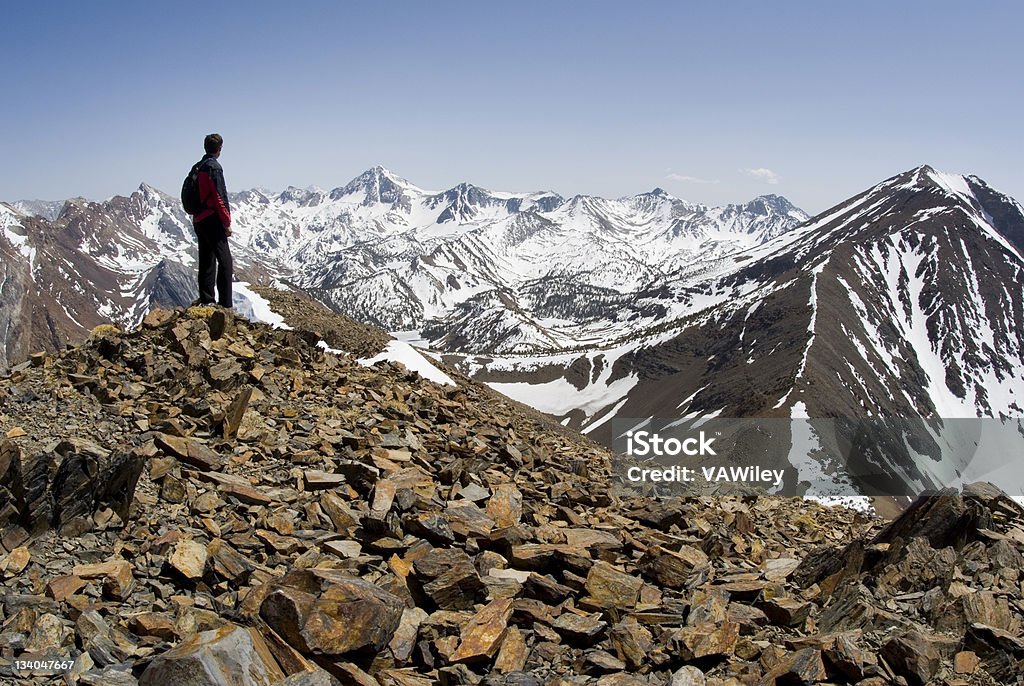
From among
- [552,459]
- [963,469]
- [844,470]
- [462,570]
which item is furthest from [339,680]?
[963,469]

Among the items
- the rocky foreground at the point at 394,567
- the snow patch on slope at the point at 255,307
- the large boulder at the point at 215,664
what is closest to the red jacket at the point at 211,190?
the rocky foreground at the point at 394,567

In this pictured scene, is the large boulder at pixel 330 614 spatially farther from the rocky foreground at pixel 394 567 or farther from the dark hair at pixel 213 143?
the dark hair at pixel 213 143

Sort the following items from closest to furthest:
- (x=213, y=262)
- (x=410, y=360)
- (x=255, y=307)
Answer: (x=213, y=262), (x=410, y=360), (x=255, y=307)

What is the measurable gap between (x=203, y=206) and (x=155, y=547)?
13.0 meters

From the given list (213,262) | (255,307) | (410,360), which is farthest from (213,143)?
(255,307)

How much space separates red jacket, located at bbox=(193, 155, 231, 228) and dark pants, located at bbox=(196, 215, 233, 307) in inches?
7.7

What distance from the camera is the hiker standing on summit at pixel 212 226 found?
18.4 metres

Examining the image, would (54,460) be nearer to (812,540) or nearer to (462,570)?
(462,570)

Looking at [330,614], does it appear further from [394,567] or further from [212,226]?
[212,226]

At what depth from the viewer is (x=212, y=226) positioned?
1928 cm

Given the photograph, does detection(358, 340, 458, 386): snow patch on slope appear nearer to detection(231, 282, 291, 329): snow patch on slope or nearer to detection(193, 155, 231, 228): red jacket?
detection(231, 282, 291, 329): snow patch on slope

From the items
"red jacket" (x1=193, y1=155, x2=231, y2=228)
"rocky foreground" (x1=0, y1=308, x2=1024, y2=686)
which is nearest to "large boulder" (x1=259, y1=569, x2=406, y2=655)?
"rocky foreground" (x1=0, y1=308, x2=1024, y2=686)

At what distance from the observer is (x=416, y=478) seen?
39.7 feet

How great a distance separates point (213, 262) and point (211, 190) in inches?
102
